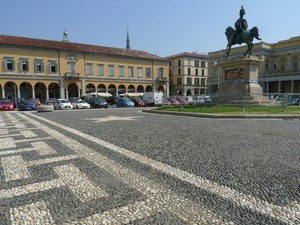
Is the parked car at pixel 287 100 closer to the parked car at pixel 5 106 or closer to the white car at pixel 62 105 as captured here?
the white car at pixel 62 105

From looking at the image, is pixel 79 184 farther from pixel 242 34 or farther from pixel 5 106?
pixel 5 106

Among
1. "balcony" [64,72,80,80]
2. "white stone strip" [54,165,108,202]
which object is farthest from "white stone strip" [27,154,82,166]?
"balcony" [64,72,80,80]

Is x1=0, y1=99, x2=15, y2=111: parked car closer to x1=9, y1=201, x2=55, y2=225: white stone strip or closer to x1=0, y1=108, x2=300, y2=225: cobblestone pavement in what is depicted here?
x1=0, y1=108, x2=300, y2=225: cobblestone pavement

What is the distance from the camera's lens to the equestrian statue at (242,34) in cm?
2253

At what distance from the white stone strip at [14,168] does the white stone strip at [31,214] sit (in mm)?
1405

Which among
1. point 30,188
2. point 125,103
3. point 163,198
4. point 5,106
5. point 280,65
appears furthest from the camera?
point 280,65

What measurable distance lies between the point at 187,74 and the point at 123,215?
78640mm

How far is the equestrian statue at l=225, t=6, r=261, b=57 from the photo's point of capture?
73.9ft

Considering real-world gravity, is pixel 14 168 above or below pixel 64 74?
below

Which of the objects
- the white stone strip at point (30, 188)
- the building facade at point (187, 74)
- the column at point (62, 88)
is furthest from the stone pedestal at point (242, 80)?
the building facade at point (187, 74)

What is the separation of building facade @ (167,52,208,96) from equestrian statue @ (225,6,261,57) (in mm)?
54848

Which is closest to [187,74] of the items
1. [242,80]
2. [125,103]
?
[125,103]

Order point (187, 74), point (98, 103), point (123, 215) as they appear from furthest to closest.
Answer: point (187, 74) < point (98, 103) < point (123, 215)

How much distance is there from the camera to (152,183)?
420 cm
